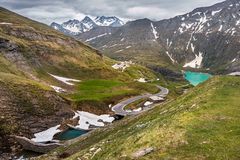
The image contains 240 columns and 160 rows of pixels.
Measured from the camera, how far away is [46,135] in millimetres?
108938

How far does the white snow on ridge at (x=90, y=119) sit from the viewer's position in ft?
402

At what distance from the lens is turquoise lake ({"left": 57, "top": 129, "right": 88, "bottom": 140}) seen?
107062 millimetres

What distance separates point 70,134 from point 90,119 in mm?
20491

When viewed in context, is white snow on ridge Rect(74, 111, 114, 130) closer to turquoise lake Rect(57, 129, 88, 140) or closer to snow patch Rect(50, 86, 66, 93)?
turquoise lake Rect(57, 129, 88, 140)

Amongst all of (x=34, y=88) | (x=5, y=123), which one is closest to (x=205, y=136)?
(x=5, y=123)

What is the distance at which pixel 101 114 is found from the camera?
140 meters

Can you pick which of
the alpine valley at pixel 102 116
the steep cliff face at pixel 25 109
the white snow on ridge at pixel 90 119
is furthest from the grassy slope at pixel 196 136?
the white snow on ridge at pixel 90 119

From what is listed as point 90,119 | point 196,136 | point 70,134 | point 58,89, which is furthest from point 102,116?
point 196,136

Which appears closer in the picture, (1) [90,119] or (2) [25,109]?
(2) [25,109]

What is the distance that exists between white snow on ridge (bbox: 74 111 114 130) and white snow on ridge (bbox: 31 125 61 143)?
8.12 metres

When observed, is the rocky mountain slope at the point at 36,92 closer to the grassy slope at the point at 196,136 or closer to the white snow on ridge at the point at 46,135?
the white snow on ridge at the point at 46,135

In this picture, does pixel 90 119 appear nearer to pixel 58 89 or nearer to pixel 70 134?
pixel 70 134

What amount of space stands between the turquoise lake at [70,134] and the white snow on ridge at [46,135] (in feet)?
7.77

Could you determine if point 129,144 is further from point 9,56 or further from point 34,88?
point 9,56
